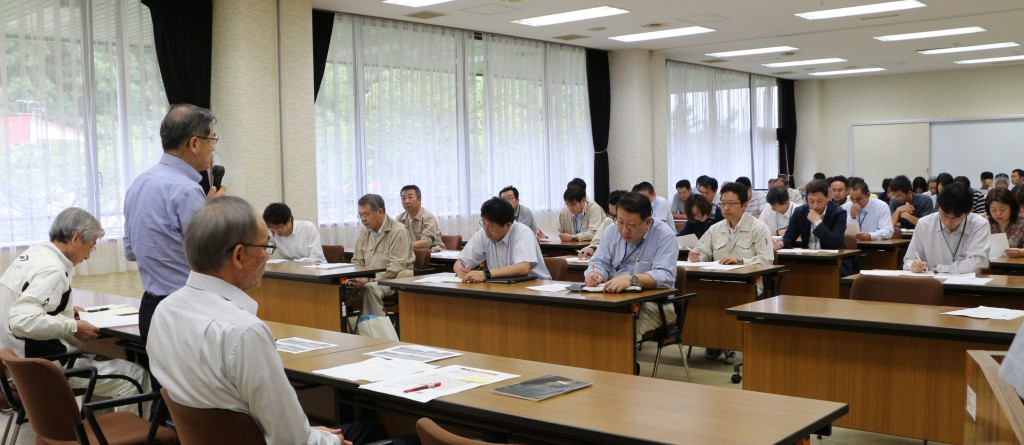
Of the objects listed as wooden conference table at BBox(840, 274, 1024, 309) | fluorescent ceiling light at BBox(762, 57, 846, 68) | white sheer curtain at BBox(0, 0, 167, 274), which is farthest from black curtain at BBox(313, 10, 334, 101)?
fluorescent ceiling light at BBox(762, 57, 846, 68)

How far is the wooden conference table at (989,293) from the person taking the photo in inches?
191

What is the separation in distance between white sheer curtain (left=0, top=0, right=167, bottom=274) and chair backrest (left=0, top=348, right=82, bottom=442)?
4720 millimetres

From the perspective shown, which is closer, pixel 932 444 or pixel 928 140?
pixel 932 444

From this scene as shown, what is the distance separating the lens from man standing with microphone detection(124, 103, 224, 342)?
3.33m

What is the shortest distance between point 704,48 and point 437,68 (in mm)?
4374

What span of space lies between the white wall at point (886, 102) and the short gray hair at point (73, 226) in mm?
15901

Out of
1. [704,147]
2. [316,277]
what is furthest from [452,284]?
[704,147]

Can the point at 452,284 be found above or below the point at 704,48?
below

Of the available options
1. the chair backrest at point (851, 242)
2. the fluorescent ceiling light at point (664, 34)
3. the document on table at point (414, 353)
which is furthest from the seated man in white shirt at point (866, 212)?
the document on table at point (414, 353)

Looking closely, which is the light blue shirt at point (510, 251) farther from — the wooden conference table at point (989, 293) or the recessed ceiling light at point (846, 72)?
the recessed ceiling light at point (846, 72)

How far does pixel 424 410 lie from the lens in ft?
9.05

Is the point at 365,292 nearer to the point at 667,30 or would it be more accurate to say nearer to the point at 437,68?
the point at 437,68

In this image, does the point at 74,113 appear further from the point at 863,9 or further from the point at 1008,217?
the point at 863,9

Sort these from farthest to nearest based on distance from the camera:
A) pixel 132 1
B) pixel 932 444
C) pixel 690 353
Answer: pixel 132 1
pixel 690 353
pixel 932 444
